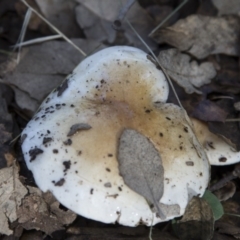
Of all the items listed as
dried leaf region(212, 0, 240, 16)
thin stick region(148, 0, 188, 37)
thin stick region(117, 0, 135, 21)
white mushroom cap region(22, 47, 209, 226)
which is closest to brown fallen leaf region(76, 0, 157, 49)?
thin stick region(148, 0, 188, 37)

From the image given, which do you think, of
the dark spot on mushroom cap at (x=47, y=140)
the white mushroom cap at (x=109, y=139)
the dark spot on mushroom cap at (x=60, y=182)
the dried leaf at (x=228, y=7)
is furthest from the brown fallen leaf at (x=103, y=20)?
the dark spot on mushroom cap at (x=60, y=182)

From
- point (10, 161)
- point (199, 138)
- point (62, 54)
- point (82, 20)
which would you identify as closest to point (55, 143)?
point (10, 161)

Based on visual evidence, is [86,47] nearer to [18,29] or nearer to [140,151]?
[18,29]

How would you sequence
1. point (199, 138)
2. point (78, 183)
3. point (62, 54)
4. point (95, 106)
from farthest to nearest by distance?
point (62, 54) → point (199, 138) → point (95, 106) → point (78, 183)

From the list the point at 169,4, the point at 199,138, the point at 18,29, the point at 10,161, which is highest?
the point at 18,29

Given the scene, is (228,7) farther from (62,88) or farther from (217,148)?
(62,88)

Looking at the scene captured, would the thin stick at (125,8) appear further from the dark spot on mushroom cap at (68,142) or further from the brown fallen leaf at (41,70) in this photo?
the dark spot on mushroom cap at (68,142)
